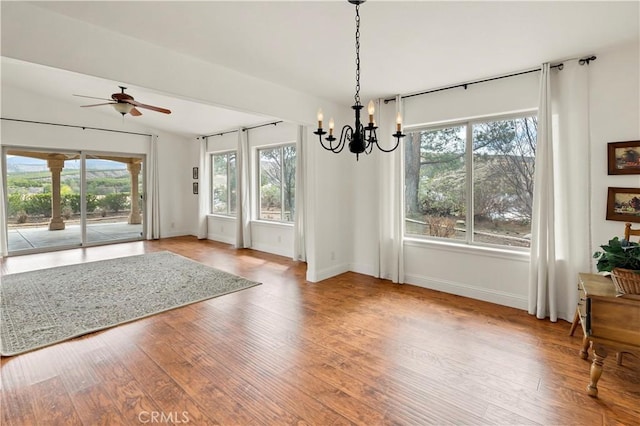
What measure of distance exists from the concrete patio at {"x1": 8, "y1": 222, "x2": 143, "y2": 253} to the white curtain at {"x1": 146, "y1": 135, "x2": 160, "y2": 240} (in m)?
0.29

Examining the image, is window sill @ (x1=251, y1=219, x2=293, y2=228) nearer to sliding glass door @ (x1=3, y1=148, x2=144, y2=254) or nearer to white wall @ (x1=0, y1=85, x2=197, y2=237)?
white wall @ (x1=0, y1=85, x2=197, y2=237)

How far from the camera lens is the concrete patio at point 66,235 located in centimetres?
645

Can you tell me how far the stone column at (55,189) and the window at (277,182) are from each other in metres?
4.35

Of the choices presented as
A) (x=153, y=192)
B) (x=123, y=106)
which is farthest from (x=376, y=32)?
(x=153, y=192)

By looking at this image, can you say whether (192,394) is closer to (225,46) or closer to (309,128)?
(225,46)

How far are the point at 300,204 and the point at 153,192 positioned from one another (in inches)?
180

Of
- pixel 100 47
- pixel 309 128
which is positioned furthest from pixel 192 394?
pixel 309 128

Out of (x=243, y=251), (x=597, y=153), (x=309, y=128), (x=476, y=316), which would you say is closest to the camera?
(x=597, y=153)

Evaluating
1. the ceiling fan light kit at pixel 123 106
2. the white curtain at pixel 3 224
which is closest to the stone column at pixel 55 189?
the white curtain at pixel 3 224

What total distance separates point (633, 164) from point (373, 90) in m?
2.82

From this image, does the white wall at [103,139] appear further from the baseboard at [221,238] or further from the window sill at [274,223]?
the window sill at [274,223]

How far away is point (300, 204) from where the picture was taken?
20.0ft

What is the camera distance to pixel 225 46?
293cm

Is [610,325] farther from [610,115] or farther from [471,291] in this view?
[610,115]
